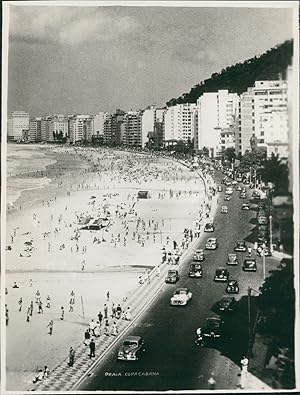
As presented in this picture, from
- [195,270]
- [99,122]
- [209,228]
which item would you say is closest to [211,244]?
[209,228]

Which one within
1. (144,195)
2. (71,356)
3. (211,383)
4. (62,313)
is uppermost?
(144,195)

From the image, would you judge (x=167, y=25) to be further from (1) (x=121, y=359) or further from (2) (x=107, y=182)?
(1) (x=121, y=359)

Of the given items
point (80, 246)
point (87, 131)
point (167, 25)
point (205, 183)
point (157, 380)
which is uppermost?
point (167, 25)

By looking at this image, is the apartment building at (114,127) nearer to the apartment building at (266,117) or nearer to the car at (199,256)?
the apartment building at (266,117)

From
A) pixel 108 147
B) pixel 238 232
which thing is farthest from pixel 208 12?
pixel 238 232

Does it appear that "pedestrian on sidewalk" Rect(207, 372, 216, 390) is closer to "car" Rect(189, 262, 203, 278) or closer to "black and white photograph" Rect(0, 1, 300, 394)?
"black and white photograph" Rect(0, 1, 300, 394)

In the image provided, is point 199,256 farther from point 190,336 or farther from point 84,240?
point 84,240
